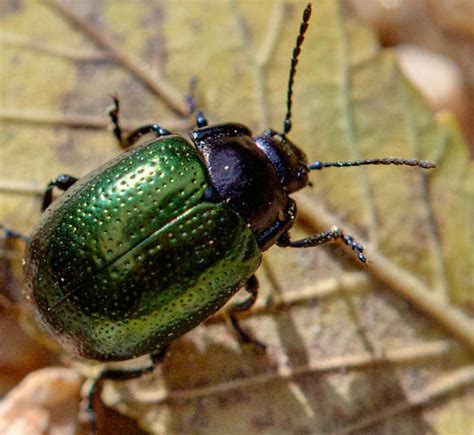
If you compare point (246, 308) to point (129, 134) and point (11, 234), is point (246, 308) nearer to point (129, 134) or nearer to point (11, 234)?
point (129, 134)

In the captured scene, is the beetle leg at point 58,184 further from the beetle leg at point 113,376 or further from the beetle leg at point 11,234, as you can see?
the beetle leg at point 113,376

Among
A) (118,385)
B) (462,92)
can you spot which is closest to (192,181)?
(118,385)

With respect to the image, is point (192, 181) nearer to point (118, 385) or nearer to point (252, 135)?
point (252, 135)

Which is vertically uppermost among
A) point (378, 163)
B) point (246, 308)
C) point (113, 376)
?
point (378, 163)

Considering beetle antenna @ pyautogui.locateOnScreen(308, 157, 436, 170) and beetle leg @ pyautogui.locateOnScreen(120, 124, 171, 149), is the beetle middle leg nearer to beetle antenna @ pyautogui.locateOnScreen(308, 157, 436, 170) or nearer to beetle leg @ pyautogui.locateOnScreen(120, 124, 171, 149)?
beetle leg @ pyautogui.locateOnScreen(120, 124, 171, 149)

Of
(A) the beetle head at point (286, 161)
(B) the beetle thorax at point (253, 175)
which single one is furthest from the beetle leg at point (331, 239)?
(A) the beetle head at point (286, 161)

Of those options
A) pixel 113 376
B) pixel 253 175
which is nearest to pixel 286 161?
pixel 253 175
